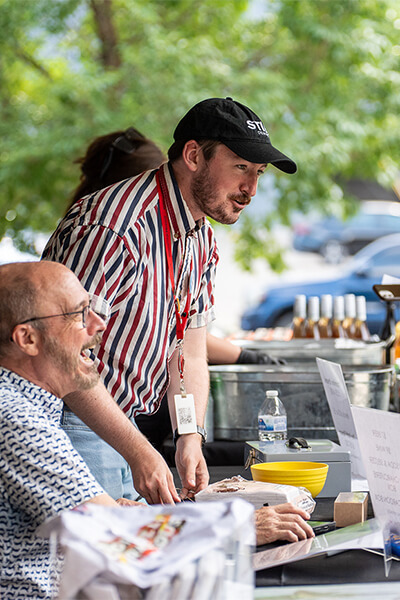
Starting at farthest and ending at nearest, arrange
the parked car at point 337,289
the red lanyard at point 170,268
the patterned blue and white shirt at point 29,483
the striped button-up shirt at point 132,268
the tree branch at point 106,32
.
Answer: the parked car at point 337,289
the tree branch at point 106,32
the red lanyard at point 170,268
the striped button-up shirt at point 132,268
the patterned blue and white shirt at point 29,483

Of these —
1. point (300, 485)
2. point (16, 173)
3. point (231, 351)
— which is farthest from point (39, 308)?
point (16, 173)

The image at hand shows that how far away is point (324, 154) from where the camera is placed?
278 inches

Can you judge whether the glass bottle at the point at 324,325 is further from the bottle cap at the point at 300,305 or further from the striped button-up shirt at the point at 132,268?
the striped button-up shirt at the point at 132,268

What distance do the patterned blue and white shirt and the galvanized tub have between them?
181 cm

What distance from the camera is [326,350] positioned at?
299 cm

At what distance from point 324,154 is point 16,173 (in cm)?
267

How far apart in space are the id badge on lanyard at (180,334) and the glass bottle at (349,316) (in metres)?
1.83

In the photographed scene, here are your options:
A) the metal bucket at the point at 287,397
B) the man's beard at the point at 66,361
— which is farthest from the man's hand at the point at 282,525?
the metal bucket at the point at 287,397

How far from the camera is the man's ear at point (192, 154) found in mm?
2100

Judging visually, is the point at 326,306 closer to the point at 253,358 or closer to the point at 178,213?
the point at 253,358

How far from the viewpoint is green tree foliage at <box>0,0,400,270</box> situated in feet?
21.0

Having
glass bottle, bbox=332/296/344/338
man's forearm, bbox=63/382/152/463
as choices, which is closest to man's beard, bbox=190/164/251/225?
man's forearm, bbox=63/382/152/463

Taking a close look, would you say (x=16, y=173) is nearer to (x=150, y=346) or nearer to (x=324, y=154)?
(x=324, y=154)

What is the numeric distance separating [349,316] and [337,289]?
6.43 m
